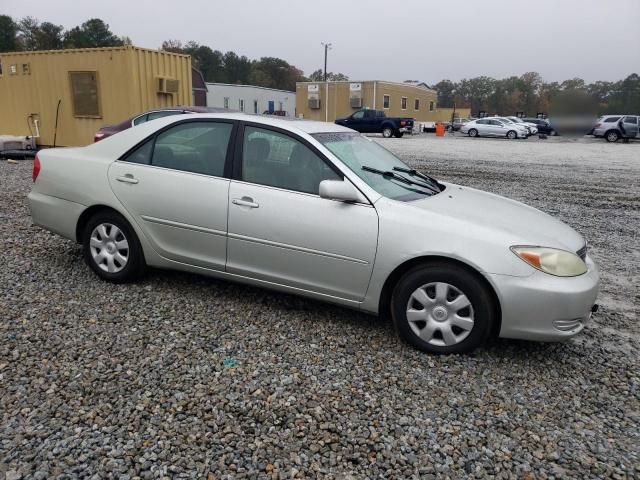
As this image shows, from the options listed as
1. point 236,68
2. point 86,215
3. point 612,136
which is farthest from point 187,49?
point 86,215

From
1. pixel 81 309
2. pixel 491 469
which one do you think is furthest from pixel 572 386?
pixel 81 309

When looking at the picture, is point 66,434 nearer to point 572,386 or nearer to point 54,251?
point 572,386

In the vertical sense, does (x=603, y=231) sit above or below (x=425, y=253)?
below

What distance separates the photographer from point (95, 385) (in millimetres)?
2869

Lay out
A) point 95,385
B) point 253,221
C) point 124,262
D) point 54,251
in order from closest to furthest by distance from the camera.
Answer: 1. point 95,385
2. point 253,221
3. point 124,262
4. point 54,251

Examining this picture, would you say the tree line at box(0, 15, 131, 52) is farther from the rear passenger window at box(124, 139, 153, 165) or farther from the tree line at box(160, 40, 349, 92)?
the rear passenger window at box(124, 139, 153, 165)

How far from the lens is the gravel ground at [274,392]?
92.9 inches

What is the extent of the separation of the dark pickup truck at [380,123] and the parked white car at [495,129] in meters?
6.42

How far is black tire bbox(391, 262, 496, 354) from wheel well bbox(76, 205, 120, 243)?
2.44 meters

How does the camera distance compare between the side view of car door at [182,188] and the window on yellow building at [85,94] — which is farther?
the window on yellow building at [85,94]

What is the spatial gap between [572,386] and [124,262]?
344cm

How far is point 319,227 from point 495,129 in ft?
109

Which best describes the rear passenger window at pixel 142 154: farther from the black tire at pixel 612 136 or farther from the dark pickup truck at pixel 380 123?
the black tire at pixel 612 136

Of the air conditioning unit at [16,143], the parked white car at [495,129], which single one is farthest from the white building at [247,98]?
the air conditioning unit at [16,143]
